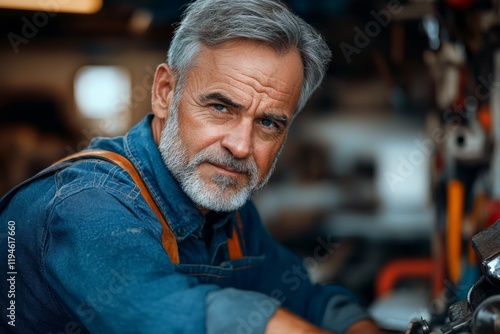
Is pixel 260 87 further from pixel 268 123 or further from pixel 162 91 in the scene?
pixel 162 91

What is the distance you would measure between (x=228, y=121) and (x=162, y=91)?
314 millimetres

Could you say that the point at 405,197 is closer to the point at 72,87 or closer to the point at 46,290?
the point at 72,87

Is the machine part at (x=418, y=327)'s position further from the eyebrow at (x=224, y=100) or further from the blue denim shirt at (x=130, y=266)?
the eyebrow at (x=224, y=100)

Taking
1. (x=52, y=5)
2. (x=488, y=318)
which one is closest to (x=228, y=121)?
(x=488, y=318)

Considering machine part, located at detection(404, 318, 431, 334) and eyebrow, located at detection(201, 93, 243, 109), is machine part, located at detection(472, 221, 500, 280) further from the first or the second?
eyebrow, located at detection(201, 93, 243, 109)

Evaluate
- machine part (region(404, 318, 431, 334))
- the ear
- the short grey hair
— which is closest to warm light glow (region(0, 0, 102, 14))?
the ear

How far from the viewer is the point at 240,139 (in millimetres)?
1605

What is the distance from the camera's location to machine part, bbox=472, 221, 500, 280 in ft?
3.73

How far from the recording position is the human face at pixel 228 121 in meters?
1.63

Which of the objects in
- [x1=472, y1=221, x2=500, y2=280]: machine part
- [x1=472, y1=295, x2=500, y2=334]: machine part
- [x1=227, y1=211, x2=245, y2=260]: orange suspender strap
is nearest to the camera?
[x1=472, y1=295, x2=500, y2=334]: machine part

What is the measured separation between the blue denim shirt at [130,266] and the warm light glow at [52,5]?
3.08m

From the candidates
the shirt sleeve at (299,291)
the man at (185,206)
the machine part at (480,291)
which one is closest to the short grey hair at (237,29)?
the man at (185,206)

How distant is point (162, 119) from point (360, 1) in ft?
7.40

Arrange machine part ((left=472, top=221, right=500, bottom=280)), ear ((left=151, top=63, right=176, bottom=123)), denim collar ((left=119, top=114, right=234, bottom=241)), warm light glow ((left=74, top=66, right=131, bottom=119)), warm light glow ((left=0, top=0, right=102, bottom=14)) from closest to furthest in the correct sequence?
machine part ((left=472, top=221, right=500, bottom=280))
denim collar ((left=119, top=114, right=234, bottom=241))
ear ((left=151, top=63, right=176, bottom=123))
warm light glow ((left=0, top=0, right=102, bottom=14))
warm light glow ((left=74, top=66, right=131, bottom=119))
